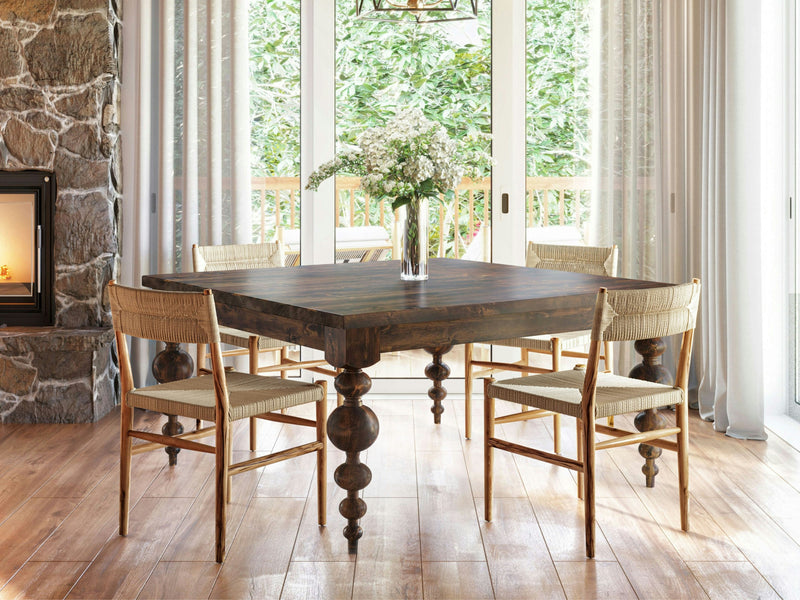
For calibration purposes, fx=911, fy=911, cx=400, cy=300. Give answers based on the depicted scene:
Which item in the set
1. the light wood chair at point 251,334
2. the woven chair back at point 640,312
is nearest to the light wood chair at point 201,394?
the light wood chair at point 251,334

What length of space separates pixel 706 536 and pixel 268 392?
56.2 inches

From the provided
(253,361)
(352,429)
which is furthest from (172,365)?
(352,429)

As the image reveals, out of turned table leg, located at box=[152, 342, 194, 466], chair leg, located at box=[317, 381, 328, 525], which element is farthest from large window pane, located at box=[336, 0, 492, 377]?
chair leg, located at box=[317, 381, 328, 525]

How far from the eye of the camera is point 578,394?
2.81 meters

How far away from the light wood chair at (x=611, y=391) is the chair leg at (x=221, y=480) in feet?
2.78

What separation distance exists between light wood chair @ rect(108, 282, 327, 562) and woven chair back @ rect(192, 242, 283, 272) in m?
1.07

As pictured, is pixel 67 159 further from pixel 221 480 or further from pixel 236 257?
pixel 221 480

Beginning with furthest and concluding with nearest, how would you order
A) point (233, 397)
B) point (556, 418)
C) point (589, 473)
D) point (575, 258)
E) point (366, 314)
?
point (575, 258) < point (556, 418) < point (233, 397) < point (589, 473) < point (366, 314)

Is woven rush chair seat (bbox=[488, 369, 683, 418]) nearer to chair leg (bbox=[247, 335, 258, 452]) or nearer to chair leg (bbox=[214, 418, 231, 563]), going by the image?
chair leg (bbox=[214, 418, 231, 563])

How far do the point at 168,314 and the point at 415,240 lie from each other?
3.35 feet

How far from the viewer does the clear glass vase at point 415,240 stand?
3.21 m

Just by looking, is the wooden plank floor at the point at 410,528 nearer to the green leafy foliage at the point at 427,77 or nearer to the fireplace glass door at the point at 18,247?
the fireplace glass door at the point at 18,247

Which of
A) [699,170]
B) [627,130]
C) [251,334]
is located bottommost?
[251,334]

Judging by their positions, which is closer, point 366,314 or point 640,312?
point 366,314
